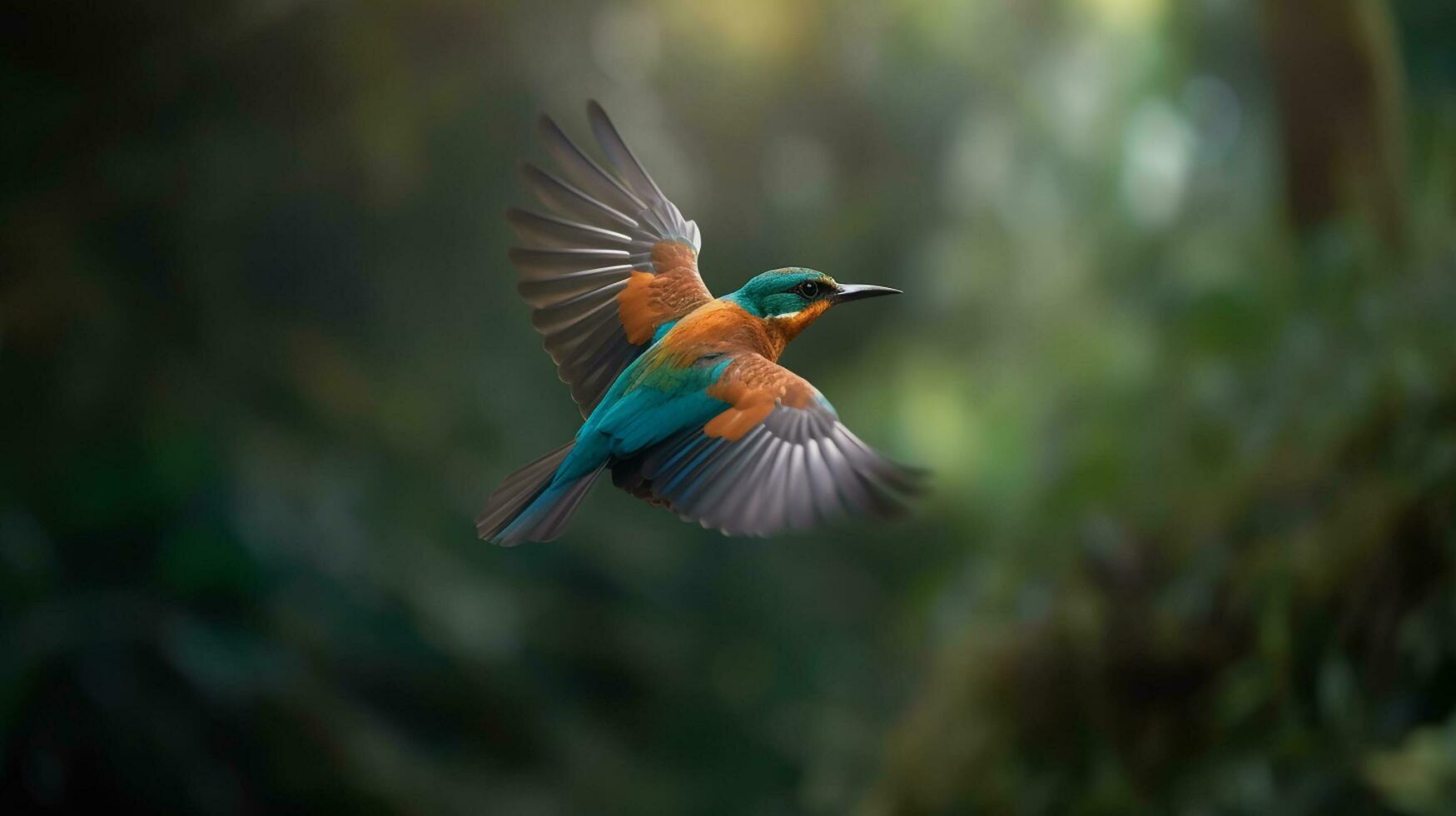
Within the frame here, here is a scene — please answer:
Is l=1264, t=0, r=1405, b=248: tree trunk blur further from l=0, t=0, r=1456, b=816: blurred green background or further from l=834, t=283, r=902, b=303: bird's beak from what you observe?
l=834, t=283, r=902, b=303: bird's beak

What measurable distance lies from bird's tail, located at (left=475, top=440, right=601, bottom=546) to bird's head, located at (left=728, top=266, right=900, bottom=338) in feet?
0.40

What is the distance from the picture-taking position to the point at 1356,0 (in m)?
2.84

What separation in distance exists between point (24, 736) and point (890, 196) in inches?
89.4

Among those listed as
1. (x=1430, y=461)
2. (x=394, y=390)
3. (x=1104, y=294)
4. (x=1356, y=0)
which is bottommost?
(x=1430, y=461)

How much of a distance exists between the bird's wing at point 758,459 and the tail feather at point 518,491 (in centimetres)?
6

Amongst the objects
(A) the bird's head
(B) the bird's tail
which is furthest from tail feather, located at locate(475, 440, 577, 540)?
(A) the bird's head

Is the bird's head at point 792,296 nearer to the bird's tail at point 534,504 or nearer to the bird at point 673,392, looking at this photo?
the bird at point 673,392

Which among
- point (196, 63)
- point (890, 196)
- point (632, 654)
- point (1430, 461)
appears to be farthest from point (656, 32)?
point (1430, 461)

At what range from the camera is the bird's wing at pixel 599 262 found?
0.79m

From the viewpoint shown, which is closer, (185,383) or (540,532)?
A: (540,532)

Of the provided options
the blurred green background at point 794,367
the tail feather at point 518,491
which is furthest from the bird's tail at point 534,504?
the blurred green background at point 794,367

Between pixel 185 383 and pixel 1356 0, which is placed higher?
pixel 185 383

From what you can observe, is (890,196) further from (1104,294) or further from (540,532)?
(540,532)

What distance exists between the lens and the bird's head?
2.16 ft
